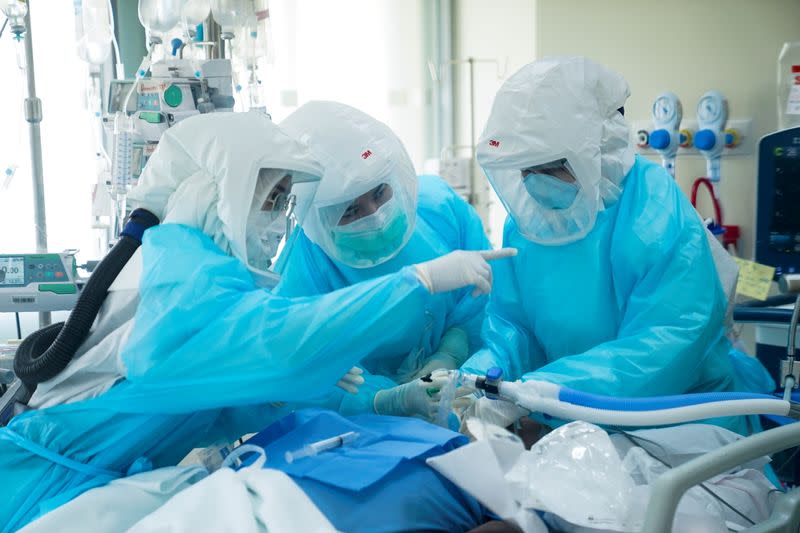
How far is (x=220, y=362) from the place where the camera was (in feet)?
4.73

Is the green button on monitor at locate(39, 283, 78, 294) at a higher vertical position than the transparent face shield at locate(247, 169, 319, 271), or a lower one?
lower

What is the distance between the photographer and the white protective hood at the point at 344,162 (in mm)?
2045

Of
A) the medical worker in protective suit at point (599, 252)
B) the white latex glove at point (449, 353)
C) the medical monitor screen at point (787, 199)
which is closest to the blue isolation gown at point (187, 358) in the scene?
the medical worker in protective suit at point (599, 252)

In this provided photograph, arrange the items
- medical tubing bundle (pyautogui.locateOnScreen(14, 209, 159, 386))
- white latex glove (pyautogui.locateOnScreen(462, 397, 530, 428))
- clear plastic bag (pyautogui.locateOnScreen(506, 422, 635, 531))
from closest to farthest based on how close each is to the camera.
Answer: clear plastic bag (pyautogui.locateOnScreen(506, 422, 635, 531))
medical tubing bundle (pyautogui.locateOnScreen(14, 209, 159, 386))
white latex glove (pyautogui.locateOnScreen(462, 397, 530, 428))

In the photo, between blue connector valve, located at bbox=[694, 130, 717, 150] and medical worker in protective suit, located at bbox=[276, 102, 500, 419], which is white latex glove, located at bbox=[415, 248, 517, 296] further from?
blue connector valve, located at bbox=[694, 130, 717, 150]

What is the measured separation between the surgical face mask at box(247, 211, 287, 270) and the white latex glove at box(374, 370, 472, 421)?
1.40 ft

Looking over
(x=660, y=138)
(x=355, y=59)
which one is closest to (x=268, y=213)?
(x=660, y=138)

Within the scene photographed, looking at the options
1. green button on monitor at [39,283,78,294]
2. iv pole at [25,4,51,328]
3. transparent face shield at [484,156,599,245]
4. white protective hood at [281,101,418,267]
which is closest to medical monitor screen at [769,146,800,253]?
transparent face shield at [484,156,599,245]

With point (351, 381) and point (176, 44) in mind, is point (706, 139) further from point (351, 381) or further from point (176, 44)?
point (351, 381)

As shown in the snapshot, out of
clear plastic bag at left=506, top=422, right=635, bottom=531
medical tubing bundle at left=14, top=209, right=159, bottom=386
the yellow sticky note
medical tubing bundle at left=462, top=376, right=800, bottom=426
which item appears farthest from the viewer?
the yellow sticky note

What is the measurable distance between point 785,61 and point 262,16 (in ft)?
6.79

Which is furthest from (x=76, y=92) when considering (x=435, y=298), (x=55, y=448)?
(x=55, y=448)

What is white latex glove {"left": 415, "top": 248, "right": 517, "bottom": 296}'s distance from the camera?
5.10ft

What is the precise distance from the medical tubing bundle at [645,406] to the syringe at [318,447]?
14.3 inches
